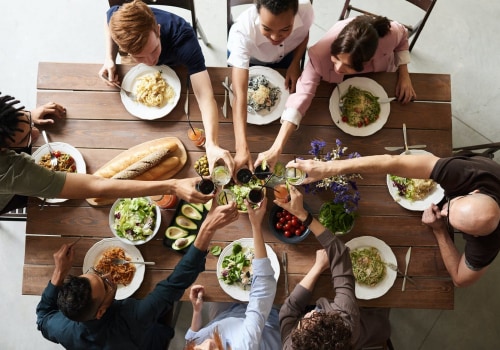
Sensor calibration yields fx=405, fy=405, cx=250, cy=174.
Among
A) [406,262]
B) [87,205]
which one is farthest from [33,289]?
[406,262]

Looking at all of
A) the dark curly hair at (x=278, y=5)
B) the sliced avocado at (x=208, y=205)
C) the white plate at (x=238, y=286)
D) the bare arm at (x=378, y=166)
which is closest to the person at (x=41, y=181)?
the sliced avocado at (x=208, y=205)

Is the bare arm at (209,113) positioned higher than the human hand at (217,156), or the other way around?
the bare arm at (209,113)

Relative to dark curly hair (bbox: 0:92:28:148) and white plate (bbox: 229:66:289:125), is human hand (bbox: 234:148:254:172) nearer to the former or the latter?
white plate (bbox: 229:66:289:125)

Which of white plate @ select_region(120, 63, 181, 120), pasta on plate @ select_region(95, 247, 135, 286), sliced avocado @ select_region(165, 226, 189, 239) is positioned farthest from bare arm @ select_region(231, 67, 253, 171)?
pasta on plate @ select_region(95, 247, 135, 286)

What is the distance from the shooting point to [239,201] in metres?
2.26

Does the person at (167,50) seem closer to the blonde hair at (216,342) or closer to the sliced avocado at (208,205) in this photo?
the sliced avocado at (208,205)

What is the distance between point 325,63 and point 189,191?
1.04 meters

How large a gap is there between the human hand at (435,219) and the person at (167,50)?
112cm

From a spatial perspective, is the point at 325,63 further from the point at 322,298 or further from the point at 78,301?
the point at 78,301

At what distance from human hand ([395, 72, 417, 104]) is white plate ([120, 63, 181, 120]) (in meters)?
1.30

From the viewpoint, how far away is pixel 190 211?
2.30 m

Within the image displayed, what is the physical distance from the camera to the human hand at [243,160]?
227 cm

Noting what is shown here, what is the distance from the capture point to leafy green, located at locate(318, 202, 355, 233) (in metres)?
2.23

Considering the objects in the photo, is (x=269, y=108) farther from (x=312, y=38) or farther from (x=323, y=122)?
(x=312, y=38)
